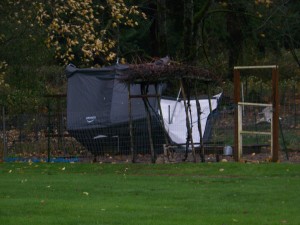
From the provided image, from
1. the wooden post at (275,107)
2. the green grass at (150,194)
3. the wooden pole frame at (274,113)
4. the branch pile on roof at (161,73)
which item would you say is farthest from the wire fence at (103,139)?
the wooden post at (275,107)

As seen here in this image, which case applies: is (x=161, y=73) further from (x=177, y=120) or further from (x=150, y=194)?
(x=150, y=194)

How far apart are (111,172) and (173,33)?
79.9 ft

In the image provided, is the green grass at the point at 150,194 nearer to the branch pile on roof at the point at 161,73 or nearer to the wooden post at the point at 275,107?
the wooden post at the point at 275,107

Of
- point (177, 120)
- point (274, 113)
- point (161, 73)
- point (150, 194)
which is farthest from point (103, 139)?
point (150, 194)

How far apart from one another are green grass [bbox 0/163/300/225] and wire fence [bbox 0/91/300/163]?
2.05 meters

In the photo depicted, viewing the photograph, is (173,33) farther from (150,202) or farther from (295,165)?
(150,202)

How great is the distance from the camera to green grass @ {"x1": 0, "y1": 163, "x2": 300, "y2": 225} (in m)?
11.9

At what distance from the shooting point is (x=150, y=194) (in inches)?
596

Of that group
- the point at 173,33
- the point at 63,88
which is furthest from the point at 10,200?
the point at 173,33

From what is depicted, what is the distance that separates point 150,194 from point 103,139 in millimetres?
9195

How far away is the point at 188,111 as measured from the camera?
886 inches

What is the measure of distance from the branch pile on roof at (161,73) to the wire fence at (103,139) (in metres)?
2.18

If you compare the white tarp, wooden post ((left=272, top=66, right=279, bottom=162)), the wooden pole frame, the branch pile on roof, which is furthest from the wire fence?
wooden post ((left=272, top=66, right=279, bottom=162))

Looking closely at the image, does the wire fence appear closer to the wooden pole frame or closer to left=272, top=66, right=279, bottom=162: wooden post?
the wooden pole frame
